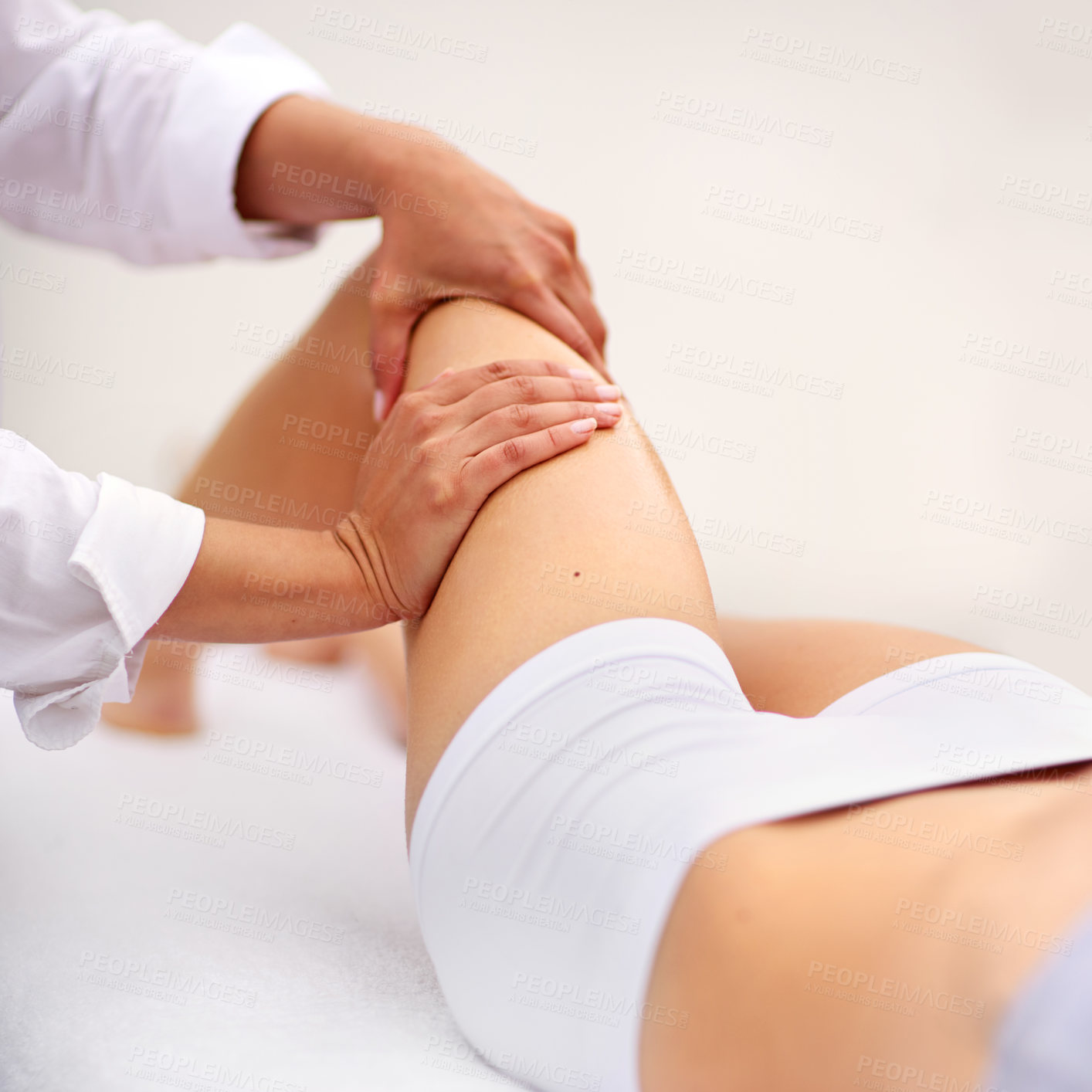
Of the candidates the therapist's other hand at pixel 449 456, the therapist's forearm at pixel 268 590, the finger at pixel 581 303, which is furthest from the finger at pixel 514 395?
the finger at pixel 581 303

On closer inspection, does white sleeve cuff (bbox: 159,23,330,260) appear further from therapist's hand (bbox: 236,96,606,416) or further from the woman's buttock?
the woman's buttock

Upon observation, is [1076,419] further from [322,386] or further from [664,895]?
[664,895]

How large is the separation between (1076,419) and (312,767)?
102 cm

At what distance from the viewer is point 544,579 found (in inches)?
23.1

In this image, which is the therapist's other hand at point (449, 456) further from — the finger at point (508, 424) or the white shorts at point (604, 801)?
the white shorts at point (604, 801)

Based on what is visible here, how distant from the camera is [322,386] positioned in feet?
3.04

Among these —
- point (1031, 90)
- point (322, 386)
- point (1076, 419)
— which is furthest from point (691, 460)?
point (1031, 90)

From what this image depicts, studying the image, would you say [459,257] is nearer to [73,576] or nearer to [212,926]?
[73,576]

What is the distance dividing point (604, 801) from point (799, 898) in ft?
0.35

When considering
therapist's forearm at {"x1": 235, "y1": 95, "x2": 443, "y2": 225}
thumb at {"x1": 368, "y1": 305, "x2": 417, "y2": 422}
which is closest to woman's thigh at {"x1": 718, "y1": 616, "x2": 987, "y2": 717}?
thumb at {"x1": 368, "y1": 305, "x2": 417, "y2": 422}

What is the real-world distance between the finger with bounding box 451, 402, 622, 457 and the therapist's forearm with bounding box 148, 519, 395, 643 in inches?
3.9

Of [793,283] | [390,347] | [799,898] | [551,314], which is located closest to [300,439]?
[390,347]

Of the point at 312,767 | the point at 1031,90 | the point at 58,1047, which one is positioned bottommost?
the point at 312,767

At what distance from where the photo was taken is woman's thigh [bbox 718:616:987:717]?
0.69 meters
